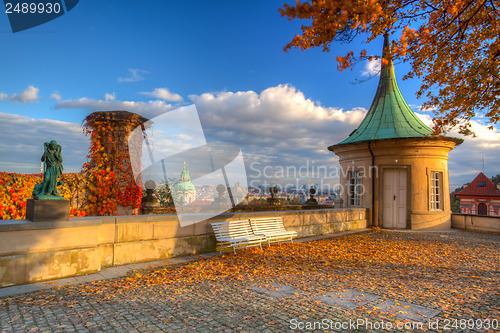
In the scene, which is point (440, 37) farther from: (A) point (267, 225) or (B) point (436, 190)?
(B) point (436, 190)

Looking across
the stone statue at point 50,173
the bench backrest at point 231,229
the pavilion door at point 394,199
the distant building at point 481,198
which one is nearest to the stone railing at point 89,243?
the bench backrest at point 231,229

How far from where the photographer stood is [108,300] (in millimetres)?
4352

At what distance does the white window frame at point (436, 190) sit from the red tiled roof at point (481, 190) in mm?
26816

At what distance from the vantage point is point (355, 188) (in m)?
15.7

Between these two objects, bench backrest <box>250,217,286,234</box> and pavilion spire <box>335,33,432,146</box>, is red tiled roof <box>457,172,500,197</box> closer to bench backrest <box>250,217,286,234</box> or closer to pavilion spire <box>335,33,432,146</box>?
pavilion spire <box>335,33,432,146</box>

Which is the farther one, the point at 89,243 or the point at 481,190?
the point at 481,190

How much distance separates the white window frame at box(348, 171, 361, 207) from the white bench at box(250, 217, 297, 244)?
23.3 feet

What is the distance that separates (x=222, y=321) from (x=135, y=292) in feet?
5.80

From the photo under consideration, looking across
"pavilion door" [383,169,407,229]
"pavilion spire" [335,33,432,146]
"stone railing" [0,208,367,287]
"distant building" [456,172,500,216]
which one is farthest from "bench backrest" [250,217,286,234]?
"distant building" [456,172,500,216]

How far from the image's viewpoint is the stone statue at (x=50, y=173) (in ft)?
17.6

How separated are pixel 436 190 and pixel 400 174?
1951 mm

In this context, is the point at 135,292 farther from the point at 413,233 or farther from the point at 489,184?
the point at 489,184

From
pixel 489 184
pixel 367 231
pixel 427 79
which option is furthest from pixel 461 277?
pixel 489 184

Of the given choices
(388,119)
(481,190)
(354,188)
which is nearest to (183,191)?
(354,188)
